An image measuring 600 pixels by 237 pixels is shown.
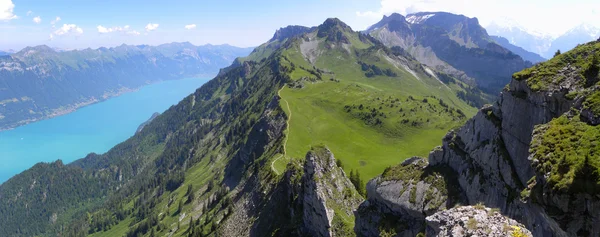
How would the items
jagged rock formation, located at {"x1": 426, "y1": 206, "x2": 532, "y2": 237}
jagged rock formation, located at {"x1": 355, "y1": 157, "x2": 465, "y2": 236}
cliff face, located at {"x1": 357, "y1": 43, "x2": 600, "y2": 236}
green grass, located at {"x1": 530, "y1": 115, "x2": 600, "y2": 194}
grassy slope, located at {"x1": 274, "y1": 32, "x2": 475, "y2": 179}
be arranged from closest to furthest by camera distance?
green grass, located at {"x1": 530, "y1": 115, "x2": 600, "y2": 194}
cliff face, located at {"x1": 357, "y1": 43, "x2": 600, "y2": 236}
jagged rock formation, located at {"x1": 426, "y1": 206, "x2": 532, "y2": 237}
jagged rock formation, located at {"x1": 355, "y1": 157, "x2": 465, "y2": 236}
grassy slope, located at {"x1": 274, "y1": 32, "x2": 475, "y2": 179}

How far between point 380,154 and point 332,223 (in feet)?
227

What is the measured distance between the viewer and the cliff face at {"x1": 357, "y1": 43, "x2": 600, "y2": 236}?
18.1m

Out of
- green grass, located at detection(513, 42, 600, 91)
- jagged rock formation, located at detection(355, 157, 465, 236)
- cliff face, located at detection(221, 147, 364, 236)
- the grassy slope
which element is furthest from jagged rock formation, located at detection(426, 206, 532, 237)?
the grassy slope

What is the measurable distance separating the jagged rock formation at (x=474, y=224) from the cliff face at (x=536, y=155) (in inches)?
57.9

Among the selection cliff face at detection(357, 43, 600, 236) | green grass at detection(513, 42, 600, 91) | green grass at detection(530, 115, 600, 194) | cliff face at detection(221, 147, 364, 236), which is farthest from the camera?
cliff face at detection(221, 147, 364, 236)

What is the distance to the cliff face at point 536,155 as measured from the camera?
18125 mm

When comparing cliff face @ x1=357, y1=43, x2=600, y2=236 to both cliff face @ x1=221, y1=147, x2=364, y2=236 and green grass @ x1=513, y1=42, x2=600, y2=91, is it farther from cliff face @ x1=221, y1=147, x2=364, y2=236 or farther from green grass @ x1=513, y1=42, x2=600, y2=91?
cliff face @ x1=221, y1=147, x2=364, y2=236

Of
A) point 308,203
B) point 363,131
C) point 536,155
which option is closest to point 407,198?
point 536,155

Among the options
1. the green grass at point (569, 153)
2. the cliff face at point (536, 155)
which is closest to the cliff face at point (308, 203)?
the cliff face at point (536, 155)

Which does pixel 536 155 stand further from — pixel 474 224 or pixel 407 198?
pixel 407 198

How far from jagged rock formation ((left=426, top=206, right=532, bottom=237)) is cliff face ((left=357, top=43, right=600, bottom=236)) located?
1470 mm

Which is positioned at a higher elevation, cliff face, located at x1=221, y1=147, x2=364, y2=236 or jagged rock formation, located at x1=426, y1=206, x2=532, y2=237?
jagged rock formation, located at x1=426, y1=206, x2=532, y2=237

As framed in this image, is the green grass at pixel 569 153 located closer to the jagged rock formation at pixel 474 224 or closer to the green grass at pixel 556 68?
the jagged rock formation at pixel 474 224

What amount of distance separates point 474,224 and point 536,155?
6006 mm
